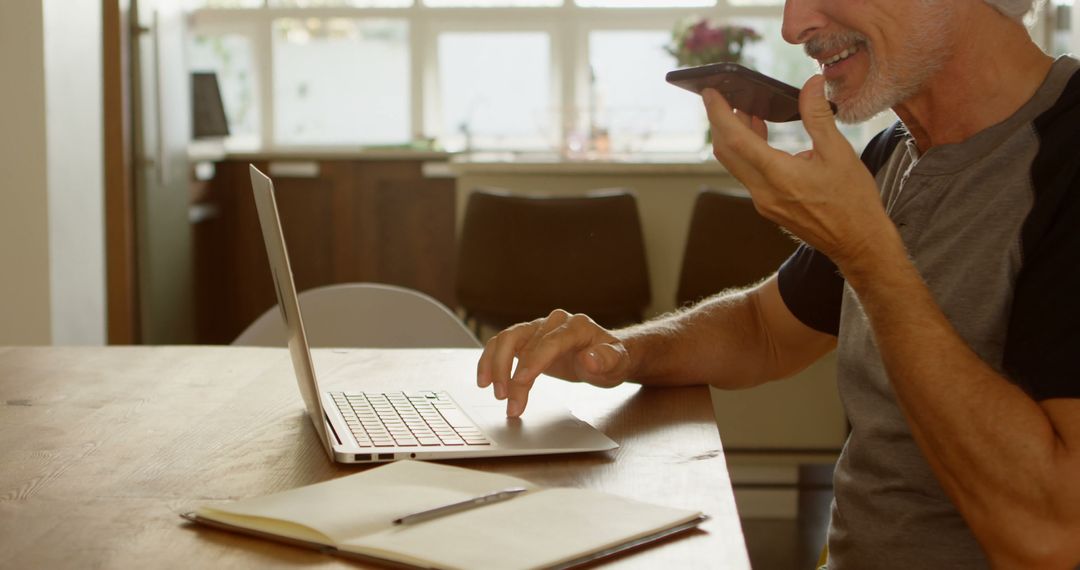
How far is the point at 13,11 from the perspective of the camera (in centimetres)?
329

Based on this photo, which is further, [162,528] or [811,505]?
[811,505]

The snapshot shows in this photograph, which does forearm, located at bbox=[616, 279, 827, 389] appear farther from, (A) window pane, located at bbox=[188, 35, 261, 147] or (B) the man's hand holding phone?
(A) window pane, located at bbox=[188, 35, 261, 147]

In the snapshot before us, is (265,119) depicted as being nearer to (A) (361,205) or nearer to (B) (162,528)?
(A) (361,205)

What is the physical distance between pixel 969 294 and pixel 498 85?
4.64 m

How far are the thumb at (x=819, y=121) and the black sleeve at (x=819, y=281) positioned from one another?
15.1 inches

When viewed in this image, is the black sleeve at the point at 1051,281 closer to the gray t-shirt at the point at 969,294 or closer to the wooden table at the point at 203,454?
the gray t-shirt at the point at 969,294

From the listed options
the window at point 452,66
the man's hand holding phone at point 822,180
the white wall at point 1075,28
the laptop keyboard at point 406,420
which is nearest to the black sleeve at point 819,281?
the man's hand holding phone at point 822,180

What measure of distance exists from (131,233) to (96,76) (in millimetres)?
545

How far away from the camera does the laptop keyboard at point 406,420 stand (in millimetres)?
1067

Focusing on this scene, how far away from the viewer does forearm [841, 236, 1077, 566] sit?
3.28 ft

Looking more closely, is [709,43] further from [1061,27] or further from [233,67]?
[233,67]

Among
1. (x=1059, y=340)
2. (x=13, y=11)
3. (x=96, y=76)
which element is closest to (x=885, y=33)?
(x=1059, y=340)

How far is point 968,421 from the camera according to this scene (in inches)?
40.4

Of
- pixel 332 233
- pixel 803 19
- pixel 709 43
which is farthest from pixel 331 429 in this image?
pixel 332 233
